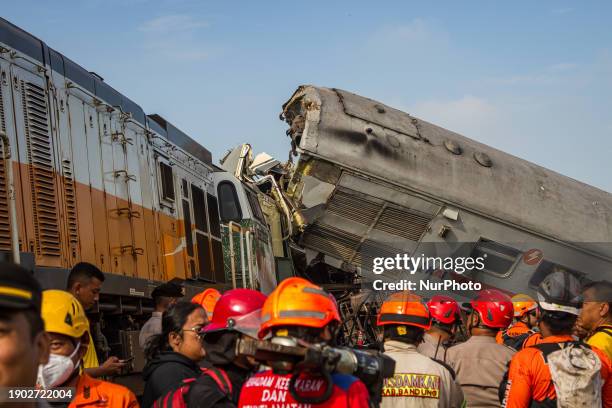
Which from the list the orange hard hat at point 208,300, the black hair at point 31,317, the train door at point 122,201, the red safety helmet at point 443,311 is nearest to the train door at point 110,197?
the train door at point 122,201

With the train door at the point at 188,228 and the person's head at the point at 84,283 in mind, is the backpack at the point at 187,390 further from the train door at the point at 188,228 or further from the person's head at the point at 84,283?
the train door at the point at 188,228

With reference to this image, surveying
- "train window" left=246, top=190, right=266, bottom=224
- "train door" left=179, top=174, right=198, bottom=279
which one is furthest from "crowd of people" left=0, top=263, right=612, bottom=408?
"train window" left=246, top=190, right=266, bottom=224

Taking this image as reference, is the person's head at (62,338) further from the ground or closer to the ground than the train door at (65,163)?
closer to the ground

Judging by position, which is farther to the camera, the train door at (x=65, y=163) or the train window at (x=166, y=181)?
the train window at (x=166, y=181)

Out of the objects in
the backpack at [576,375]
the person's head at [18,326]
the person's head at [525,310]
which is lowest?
the backpack at [576,375]


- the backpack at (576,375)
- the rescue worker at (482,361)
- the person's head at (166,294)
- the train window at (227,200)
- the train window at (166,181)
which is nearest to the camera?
the backpack at (576,375)

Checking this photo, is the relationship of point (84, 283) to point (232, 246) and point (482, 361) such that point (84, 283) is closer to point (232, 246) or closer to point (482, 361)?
point (482, 361)

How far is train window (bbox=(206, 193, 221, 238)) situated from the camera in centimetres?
1196

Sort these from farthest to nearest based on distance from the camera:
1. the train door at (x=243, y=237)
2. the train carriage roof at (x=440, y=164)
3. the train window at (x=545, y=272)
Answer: the train window at (x=545, y=272)
the train carriage roof at (x=440, y=164)
the train door at (x=243, y=237)

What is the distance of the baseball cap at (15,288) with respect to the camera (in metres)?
1.78

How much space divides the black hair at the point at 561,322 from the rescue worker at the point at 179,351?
68.3 inches

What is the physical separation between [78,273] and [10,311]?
3517mm

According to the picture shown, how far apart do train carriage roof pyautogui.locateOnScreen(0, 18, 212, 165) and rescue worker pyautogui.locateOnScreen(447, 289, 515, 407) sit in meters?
4.00

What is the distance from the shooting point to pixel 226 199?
12859mm
